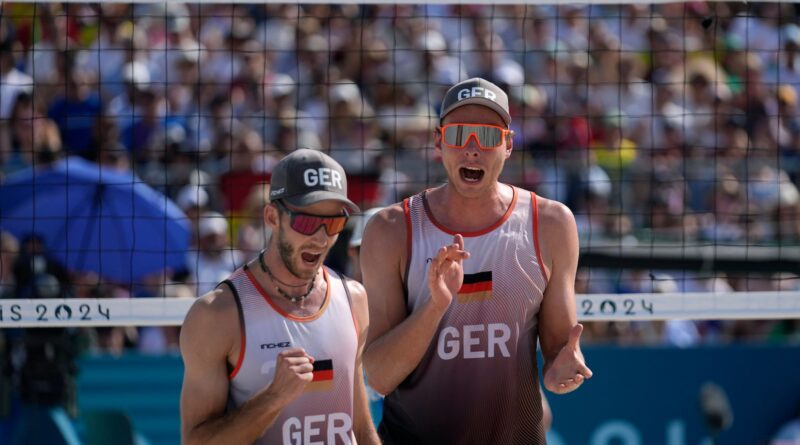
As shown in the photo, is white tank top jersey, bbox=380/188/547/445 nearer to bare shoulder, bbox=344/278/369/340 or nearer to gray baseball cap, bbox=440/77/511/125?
bare shoulder, bbox=344/278/369/340

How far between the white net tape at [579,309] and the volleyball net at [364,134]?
1.21 meters

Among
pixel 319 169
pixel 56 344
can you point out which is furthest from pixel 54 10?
pixel 319 169

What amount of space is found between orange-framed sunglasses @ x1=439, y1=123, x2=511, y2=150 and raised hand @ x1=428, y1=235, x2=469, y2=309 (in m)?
0.45

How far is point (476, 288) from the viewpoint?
4.39m

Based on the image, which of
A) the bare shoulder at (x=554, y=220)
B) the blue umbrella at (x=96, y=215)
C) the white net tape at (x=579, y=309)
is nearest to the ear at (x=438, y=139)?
the bare shoulder at (x=554, y=220)

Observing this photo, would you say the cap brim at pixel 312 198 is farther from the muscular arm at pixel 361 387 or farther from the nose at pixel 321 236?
the muscular arm at pixel 361 387

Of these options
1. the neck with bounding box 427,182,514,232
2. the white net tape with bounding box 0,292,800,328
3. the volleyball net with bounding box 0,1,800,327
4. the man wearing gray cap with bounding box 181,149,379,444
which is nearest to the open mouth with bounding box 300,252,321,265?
the man wearing gray cap with bounding box 181,149,379,444

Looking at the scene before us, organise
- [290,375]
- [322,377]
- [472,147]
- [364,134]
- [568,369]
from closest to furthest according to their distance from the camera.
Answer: [290,375] < [322,377] < [568,369] < [472,147] < [364,134]

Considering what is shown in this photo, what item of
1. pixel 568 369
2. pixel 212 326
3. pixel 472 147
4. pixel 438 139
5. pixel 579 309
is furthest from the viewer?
pixel 579 309

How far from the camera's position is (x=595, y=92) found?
1182cm

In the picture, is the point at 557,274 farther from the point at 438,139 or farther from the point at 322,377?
Answer: the point at 322,377

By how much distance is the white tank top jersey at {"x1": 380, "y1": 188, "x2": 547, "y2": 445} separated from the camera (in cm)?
440

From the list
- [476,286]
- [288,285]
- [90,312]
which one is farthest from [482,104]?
[90,312]

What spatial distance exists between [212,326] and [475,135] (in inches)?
45.4
